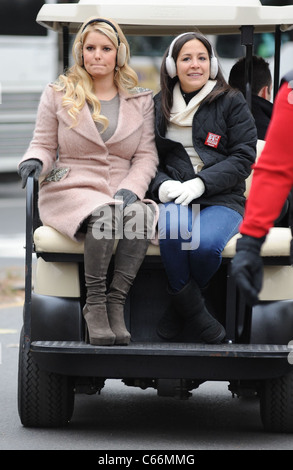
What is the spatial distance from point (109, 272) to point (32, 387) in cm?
65

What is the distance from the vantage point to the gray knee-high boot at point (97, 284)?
5.03m

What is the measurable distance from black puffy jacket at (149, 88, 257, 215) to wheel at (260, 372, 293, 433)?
2.71ft

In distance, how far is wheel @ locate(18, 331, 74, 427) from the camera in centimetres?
527

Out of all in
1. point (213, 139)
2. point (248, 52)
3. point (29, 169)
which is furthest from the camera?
point (248, 52)

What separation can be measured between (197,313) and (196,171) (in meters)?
A: 0.69

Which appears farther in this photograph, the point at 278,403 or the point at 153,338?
the point at 153,338

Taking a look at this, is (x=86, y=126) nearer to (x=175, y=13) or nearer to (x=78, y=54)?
(x=78, y=54)

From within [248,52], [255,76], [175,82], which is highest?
[248,52]

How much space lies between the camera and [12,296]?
9594 millimetres

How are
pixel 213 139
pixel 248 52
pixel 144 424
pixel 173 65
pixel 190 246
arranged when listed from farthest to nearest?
pixel 248 52 < pixel 144 424 < pixel 173 65 < pixel 213 139 < pixel 190 246

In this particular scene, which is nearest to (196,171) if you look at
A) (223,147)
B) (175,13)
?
(223,147)

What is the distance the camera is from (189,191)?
5.20 m

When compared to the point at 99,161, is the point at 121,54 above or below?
above

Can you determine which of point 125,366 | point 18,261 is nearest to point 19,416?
point 125,366
